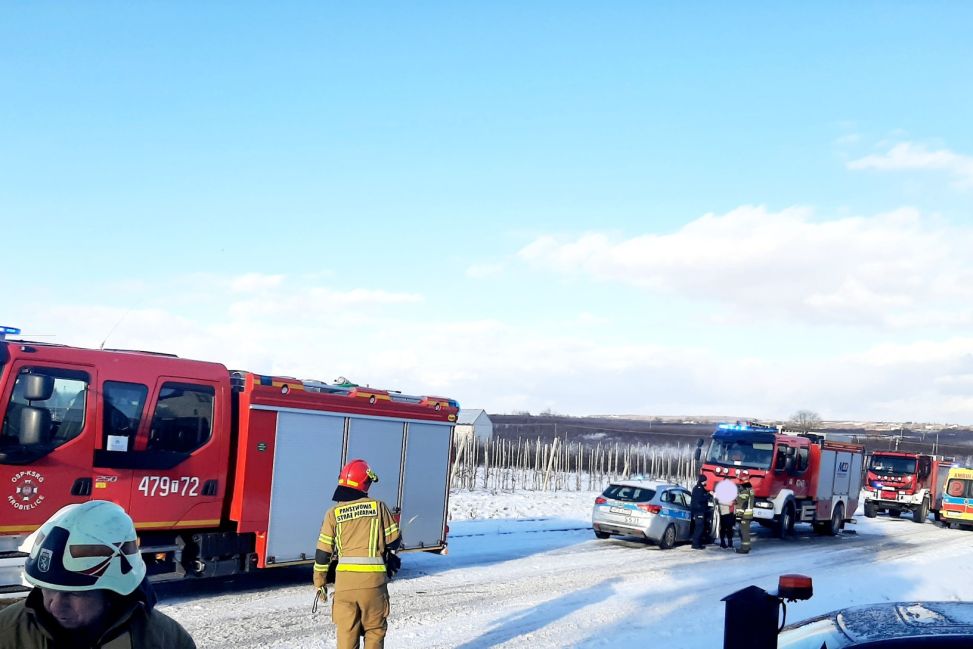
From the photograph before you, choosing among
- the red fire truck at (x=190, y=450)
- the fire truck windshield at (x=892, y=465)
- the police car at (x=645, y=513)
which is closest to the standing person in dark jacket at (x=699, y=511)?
the police car at (x=645, y=513)

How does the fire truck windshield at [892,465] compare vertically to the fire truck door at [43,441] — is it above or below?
below

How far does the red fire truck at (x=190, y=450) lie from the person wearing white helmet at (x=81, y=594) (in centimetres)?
730

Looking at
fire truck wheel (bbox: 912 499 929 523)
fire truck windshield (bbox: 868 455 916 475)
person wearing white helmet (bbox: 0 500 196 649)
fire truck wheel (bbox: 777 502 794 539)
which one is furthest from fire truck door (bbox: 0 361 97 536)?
fire truck wheel (bbox: 912 499 929 523)

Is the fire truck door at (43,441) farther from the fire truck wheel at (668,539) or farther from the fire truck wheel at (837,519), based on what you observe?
the fire truck wheel at (837,519)

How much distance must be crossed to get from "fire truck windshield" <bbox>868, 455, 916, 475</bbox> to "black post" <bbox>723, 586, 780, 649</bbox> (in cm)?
3299

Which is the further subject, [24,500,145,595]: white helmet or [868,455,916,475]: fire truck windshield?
[868,455,916,475]: fire truck windshield

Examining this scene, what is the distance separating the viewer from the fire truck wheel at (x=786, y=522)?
24453mm

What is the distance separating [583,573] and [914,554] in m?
10.4

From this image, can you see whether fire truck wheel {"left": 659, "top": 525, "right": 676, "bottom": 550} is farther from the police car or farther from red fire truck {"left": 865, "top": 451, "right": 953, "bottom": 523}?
red fire truck {"left": 865, "top": 451, "right": 953, "bottom": 523}

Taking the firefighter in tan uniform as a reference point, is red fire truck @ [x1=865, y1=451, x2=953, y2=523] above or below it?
below

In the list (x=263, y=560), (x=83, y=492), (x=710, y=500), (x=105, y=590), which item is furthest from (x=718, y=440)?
(x=105, y=590)

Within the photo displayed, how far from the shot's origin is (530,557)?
55.7ft

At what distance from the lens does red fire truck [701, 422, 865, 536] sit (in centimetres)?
2423

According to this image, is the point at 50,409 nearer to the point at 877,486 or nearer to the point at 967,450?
the point at 877,486
